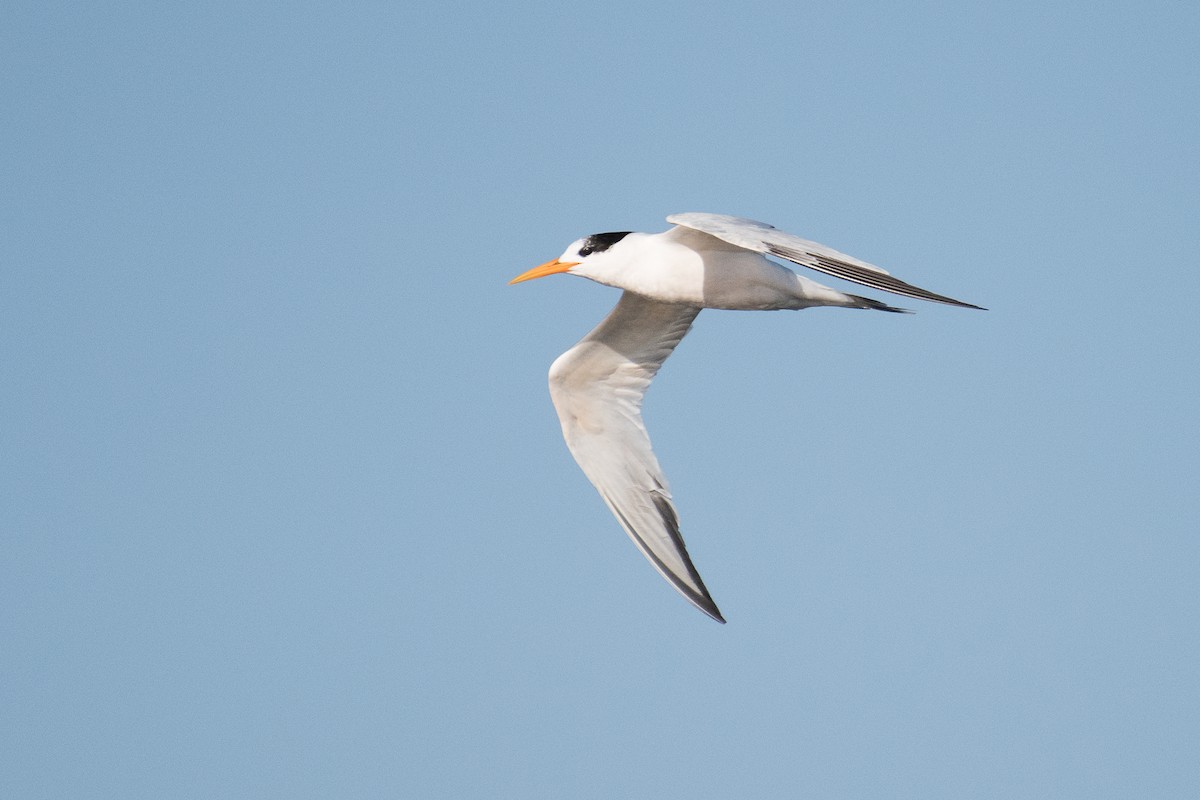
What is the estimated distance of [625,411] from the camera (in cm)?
1789

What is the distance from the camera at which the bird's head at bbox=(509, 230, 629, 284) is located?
15.6 m

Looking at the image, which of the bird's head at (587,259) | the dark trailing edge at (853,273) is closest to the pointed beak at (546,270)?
the bird's head at (587,259)

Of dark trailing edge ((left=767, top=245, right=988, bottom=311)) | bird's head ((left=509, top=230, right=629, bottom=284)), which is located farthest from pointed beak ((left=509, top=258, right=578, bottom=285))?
dark trailing edge ((left=767, top=245, right=988, bottom=311))

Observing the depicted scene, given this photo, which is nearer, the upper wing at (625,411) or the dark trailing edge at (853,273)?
Result: the dark trailing edge at (853,273)

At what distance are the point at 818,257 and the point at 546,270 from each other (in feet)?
13.5

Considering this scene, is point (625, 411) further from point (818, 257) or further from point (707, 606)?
point (818, 257)

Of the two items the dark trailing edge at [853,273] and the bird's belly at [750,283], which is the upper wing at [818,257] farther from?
the bird's belly at [750,283]

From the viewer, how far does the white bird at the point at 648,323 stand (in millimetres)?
15219

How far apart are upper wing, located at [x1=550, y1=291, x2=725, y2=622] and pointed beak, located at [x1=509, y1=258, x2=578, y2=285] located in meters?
1.17

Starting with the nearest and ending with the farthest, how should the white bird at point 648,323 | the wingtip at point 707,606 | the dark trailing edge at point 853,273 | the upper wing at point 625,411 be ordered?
1. the dark trailing edge at point 853,273
2. the white bird at point 648,323
3. the wingtip at point 707,606
4. the upper wing at point 625,411

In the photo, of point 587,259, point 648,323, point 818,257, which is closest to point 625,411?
point 648,323

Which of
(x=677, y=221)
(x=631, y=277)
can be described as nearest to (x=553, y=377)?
(x=631, y=277)

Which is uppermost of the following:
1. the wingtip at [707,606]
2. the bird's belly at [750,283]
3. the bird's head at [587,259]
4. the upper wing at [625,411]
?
the bird's head at [587,259]

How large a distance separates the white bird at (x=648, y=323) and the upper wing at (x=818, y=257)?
24 mm
